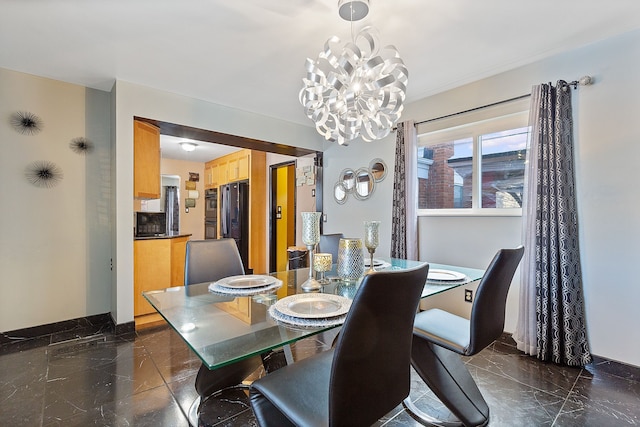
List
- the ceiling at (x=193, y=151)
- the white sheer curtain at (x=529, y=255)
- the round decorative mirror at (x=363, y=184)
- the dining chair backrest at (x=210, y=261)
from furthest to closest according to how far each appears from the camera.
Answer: the ceiling at (x=193, y=151) < the round decorative mirror at (x=363, y=184) < the white sheer curtain at (x=529, y=255) < the dining chair backrest at (x=210, y=261)

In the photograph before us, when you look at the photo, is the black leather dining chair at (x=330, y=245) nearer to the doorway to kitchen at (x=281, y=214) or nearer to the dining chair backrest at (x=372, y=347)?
the dining chair backrest at (x=372, y=347)

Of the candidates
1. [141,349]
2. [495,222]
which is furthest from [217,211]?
[495,222]

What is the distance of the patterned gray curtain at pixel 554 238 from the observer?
6.95 ft

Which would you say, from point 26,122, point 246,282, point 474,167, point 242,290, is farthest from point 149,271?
point 474,167

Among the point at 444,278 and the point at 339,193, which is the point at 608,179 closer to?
the point at 444,278

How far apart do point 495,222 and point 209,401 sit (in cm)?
256

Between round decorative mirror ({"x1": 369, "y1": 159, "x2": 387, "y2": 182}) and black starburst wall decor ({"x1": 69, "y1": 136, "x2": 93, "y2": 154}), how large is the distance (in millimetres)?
2970

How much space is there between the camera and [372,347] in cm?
86

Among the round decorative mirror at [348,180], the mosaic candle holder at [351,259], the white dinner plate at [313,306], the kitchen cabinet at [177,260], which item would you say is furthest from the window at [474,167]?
the kitchen cabinet at [177,260]

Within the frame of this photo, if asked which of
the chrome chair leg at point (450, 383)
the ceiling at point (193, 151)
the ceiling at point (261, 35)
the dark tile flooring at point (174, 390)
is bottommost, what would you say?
the dark tile flooring at point (174, 390)

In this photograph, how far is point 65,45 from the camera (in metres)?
2.20

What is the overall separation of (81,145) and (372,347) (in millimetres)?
3339

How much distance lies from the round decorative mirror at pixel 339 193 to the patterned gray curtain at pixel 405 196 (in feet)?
3.00

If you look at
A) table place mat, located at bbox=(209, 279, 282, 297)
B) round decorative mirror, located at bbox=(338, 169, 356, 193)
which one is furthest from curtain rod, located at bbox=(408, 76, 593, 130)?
table place mat, located at bbox=(209, 279, 282, 297)
